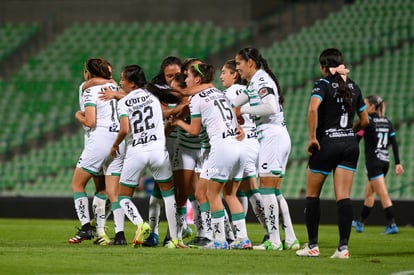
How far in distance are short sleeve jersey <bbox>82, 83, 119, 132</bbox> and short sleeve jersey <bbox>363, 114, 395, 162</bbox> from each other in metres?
5.70

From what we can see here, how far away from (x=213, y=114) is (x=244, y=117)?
1195mm

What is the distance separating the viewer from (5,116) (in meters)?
28.3

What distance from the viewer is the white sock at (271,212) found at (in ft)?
37.2

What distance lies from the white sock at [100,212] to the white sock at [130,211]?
40.5 inches

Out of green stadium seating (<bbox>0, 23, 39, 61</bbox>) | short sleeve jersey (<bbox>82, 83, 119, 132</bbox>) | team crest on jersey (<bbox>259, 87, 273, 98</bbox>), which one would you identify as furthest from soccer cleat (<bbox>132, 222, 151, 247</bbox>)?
green stadium seating (<bbox>0, 23, 39, 61</bbox>)

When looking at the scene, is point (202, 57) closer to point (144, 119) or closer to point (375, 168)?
point (375, 168)

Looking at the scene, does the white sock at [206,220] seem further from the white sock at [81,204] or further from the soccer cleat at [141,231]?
the white sock at [81,204]

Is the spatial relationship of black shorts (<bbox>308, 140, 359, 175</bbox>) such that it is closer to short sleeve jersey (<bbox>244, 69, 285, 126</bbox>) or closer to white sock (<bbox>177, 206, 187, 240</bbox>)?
short sleeve jersey (<bbox>244, 69, 285, 126</bbox>)

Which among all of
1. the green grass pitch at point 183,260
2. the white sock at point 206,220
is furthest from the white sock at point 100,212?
the white sock at point 206,220

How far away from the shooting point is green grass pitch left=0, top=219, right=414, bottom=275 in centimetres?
870

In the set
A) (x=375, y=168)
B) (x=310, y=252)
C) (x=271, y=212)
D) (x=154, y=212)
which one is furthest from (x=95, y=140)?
(x=375, y=168)

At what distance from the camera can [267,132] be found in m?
11.5

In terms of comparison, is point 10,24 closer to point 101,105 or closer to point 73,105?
point 73,105

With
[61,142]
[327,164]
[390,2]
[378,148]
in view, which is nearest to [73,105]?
[61,142]
